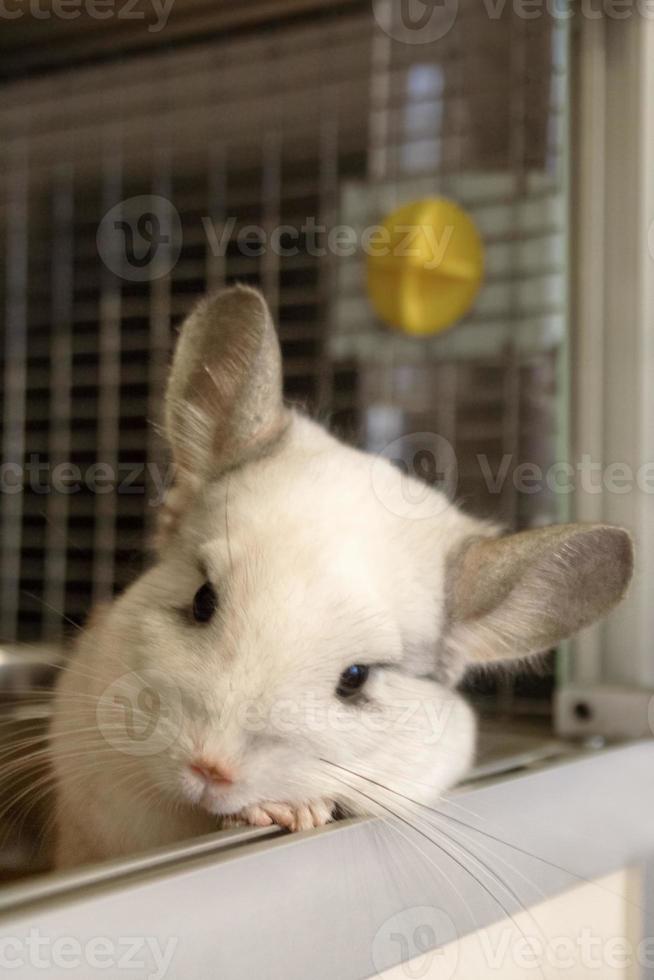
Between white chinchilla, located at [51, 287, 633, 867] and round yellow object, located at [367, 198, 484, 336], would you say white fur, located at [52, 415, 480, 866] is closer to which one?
white chinchilla, located at [51, 287, 633, 867]

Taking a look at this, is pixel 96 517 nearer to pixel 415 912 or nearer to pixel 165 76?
pixel 165 76

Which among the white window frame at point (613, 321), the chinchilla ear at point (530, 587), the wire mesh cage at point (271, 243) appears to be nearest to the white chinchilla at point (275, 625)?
the chinchilla ear at point (530, 587)

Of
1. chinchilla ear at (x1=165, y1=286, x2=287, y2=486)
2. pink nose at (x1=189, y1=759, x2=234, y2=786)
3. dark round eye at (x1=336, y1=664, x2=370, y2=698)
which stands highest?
chinchilla ear at (x1=165, y1=286, x2=287, y2=486)

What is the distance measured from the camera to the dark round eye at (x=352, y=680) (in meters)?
0.77

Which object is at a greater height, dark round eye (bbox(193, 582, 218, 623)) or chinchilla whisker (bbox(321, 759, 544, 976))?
dark round eye (bbox(193, 582, 218, 623))

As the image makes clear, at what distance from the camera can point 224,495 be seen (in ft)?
2.86

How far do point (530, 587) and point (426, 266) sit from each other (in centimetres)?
49

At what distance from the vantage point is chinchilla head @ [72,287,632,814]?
72 cm

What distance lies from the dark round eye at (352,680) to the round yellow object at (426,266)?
0.58m

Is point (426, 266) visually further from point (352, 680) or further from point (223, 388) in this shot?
point (352, 680)

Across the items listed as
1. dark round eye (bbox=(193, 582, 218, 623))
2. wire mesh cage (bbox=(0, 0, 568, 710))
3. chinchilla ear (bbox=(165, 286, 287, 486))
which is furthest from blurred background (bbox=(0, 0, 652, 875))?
dark round eye (bbox=(193, 582, 218, 623))

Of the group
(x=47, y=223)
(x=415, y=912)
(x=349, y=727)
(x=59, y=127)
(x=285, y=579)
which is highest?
(x=59, y=127)

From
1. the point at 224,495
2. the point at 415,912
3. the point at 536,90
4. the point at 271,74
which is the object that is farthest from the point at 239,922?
the point at 271,74

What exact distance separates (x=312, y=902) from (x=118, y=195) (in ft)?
4.57
